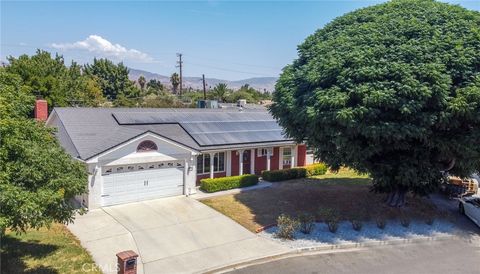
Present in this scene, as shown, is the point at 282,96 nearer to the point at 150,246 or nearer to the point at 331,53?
the point at 331,53

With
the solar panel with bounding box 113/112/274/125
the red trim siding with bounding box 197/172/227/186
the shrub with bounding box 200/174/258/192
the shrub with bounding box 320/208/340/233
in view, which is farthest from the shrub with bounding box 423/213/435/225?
the solar panel with bounding box 113/112/274/125

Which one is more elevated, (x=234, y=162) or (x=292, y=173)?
(x=234, y=162)

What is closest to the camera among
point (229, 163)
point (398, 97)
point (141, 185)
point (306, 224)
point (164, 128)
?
point (398, 97)

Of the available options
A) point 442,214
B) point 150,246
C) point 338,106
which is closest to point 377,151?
point 338,106

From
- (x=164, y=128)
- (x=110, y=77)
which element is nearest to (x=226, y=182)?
(x=164, y=128)

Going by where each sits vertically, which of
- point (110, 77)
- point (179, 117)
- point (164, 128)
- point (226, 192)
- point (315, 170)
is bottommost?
point (226, 192)

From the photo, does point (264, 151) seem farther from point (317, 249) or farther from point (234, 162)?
point (317, 249)

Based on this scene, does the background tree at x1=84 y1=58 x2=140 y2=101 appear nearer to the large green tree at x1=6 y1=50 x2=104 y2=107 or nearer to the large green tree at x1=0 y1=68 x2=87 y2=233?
the large green tree at x1=6 y1=50 x2=104 y2=107
